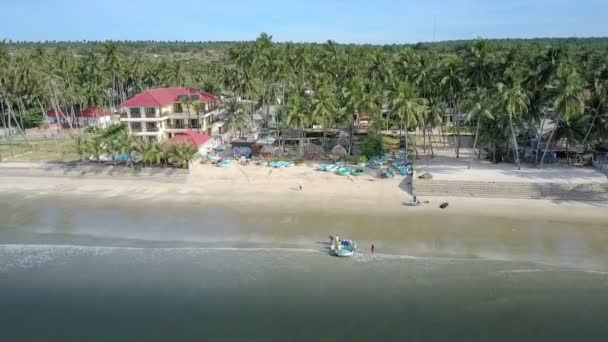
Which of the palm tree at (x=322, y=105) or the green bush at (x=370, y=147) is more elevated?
the palm tree at (x=322, y=105)

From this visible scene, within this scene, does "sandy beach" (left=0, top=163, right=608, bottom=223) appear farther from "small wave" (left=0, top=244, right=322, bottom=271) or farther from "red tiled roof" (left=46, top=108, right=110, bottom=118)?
"red tiled roof" (left=46, top=108, right=110, bottom=118)

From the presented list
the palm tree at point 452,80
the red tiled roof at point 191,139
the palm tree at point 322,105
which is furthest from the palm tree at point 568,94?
the red tiled roof at point 191,139

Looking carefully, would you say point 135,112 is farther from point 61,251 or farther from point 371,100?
point 61,251

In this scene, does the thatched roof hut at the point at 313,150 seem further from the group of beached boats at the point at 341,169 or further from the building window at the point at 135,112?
the building window at the point at 135,112

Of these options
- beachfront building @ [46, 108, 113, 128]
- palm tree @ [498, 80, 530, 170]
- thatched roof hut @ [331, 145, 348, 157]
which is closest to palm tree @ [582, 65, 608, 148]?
palm tree @ [498, 80, 530, 170]

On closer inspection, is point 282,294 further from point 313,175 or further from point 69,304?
point 313,175
